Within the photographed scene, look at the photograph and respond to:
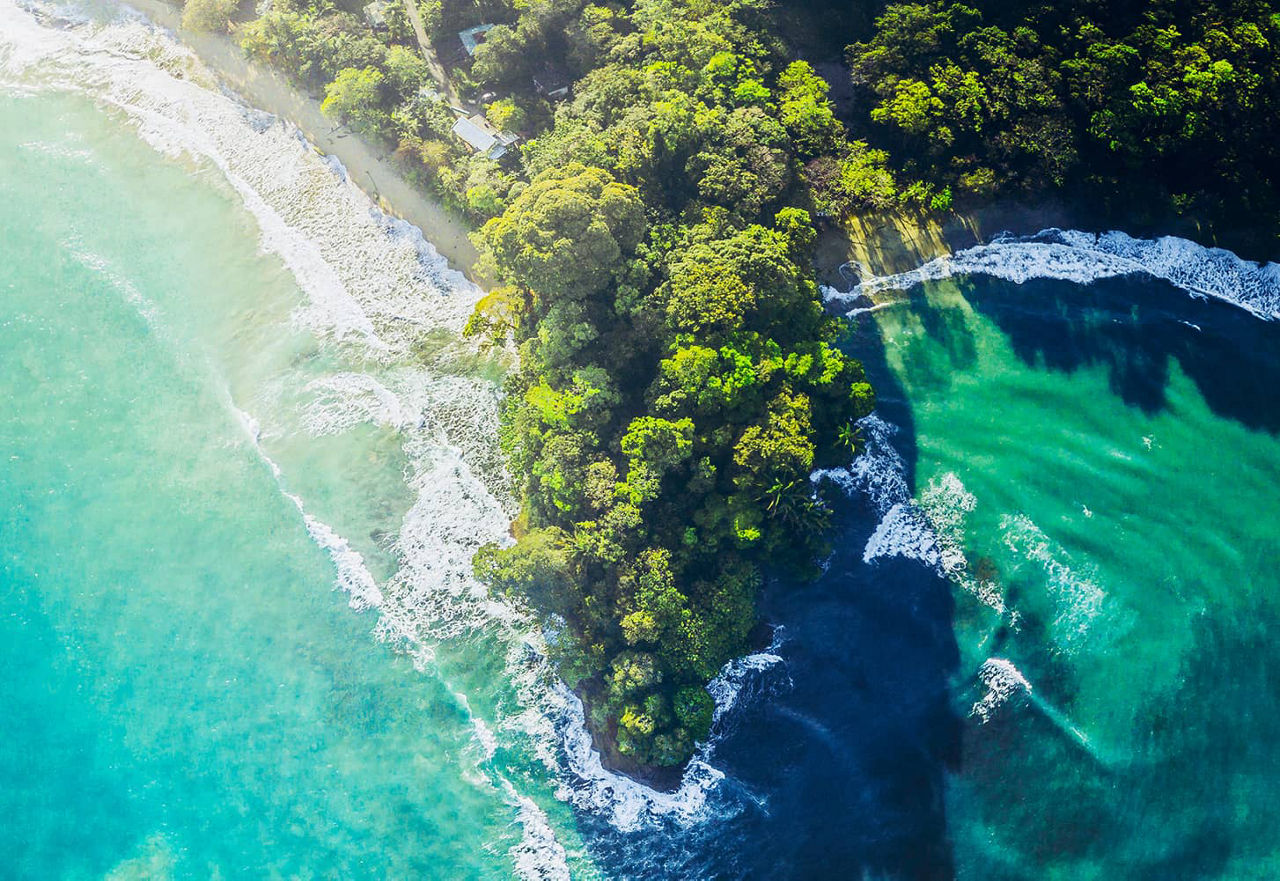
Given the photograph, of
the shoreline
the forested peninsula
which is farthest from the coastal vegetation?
the shoreline

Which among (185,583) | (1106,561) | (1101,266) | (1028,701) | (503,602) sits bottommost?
(185,583)

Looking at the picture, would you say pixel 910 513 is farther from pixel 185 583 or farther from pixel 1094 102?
pixel 185 583

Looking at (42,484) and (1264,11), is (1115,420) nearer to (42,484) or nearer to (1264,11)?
(1264,11)

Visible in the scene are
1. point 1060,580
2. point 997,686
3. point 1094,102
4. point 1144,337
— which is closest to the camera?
point 997,686

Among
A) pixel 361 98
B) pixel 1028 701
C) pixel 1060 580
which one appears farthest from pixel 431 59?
pixel 1028 701

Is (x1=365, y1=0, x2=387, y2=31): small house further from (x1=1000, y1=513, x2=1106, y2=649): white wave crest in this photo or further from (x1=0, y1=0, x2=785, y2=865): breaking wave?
(x1=1000, y1=513, x2=1106, y2=649): white wave crest
